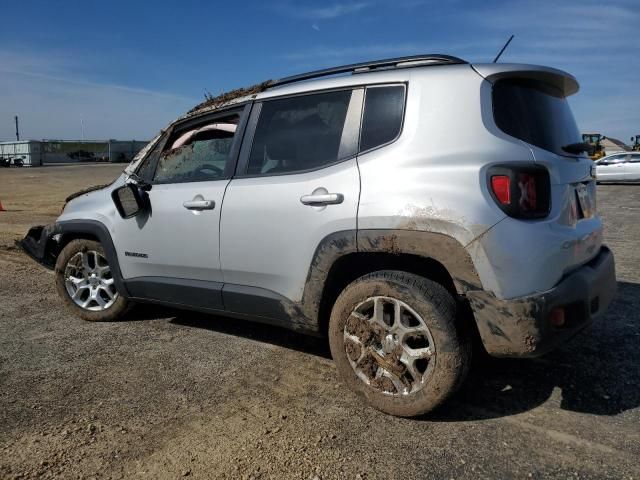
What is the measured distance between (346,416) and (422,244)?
1.07 m

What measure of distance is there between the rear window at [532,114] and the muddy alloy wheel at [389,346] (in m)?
1.14

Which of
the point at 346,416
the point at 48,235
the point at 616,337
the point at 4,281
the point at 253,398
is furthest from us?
the point at 4,281

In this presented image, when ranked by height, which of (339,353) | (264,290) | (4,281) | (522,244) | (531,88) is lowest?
(4,281)

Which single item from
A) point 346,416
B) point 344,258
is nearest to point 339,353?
point 346,416

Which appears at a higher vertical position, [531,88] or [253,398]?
Answer: [531,88]

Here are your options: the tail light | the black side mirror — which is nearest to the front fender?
the black side mirror

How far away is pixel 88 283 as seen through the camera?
475 centimetres

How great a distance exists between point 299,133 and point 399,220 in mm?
1017

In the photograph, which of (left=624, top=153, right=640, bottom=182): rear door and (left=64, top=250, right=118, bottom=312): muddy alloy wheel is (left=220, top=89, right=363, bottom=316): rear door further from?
(left=624, top=153, right=640, bottom=182): rear door

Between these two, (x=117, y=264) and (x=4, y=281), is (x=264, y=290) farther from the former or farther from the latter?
(x=4, y=281)

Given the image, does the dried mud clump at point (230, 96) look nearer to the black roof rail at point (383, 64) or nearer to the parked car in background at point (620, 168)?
the black roof rail at point (383, 64)

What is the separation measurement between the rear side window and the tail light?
0.65 metres

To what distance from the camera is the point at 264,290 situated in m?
3.50

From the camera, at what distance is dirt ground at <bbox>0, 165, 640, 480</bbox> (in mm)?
2566
